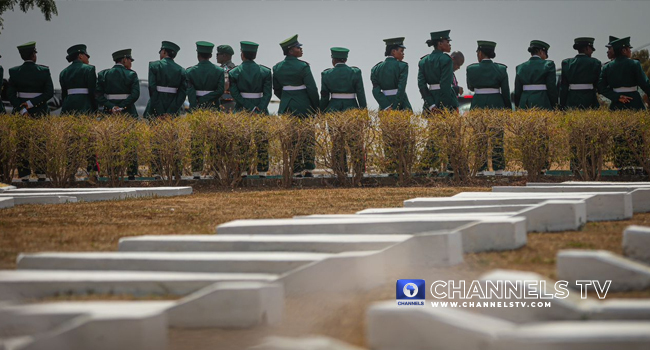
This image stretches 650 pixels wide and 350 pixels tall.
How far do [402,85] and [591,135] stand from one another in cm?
363

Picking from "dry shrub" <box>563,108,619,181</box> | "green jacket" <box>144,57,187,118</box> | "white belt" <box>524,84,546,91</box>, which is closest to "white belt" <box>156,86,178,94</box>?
"green jacket" <box>144,57,187,118</box>

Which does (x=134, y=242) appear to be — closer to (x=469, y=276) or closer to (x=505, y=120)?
(x=469, y=276)

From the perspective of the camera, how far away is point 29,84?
12883 mm

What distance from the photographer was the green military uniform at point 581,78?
12.1 m

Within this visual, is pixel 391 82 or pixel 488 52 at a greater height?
pixel 488 52

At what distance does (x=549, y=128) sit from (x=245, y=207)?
4989mm

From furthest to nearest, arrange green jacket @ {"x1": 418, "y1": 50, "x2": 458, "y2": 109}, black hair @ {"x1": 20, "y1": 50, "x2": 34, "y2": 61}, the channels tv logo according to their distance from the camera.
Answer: black hair @ {"x1": 20, "y1": 50, "x2": 34, "y2": 61}, green jacket @ {"x1": 418, "y1": 50, "x2": 458, "y2": 109}, the channels tv logo

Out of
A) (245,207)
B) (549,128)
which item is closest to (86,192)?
(245,207)

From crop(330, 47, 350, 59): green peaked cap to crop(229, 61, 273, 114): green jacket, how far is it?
A: 3.95ft

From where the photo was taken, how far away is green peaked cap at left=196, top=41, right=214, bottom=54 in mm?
12609

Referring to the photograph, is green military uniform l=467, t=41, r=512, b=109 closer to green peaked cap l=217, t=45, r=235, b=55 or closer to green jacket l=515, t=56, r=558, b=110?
green jacket l=515, t=56, r=558, b=110

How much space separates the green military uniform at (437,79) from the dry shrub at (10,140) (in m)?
6.64

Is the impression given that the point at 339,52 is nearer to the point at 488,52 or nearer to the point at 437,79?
the point at 437,79

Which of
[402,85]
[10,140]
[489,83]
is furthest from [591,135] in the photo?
[10,140]
